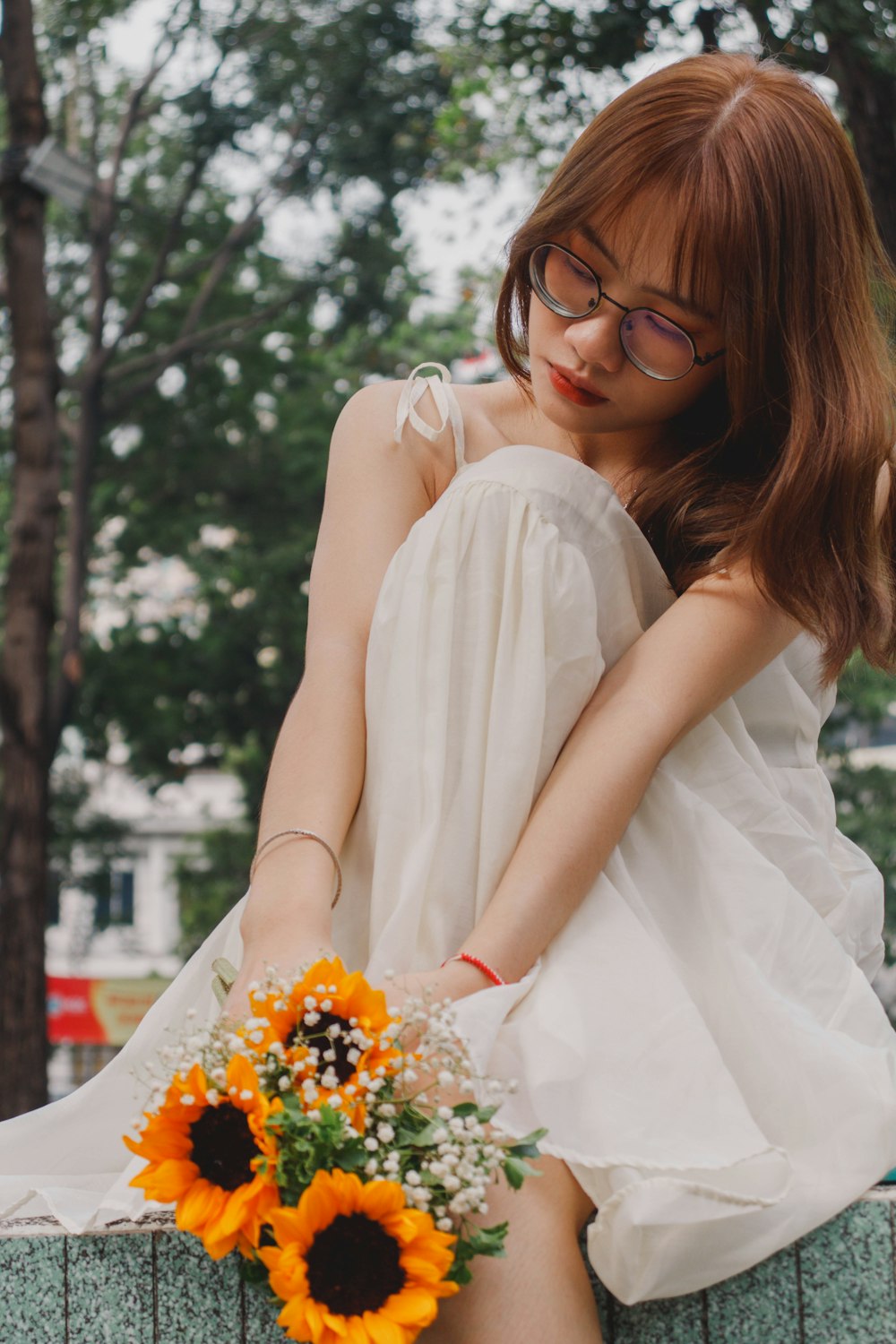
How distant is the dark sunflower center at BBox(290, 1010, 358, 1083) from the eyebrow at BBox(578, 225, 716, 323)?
1.05m

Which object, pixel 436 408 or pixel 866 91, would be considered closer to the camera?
pixel 436 408

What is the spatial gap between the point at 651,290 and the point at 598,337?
3.6 inches

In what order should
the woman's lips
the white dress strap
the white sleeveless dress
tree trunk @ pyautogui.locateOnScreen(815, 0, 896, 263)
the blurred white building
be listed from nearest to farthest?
the white sleeveless dress < the woman's lips < the white dress strap < tree trunk @ pyautogui.locateOnScreen(815, 0, 896, 263) < the blurred white building

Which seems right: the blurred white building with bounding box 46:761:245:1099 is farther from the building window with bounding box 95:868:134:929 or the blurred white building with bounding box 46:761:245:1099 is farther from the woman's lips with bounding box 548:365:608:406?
the woman's lips with bounding box 548:365:608:406

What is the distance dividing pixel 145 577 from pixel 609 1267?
12.4m

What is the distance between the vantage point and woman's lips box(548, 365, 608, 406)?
6.17 feet

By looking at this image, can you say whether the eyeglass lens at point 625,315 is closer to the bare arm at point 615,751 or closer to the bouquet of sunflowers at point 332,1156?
the bare arm at point 615,751

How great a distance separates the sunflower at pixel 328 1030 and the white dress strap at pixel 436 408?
105cm

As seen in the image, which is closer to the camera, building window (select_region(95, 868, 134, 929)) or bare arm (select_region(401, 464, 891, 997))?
bare arm (select_region(401, 464, 891, 997))

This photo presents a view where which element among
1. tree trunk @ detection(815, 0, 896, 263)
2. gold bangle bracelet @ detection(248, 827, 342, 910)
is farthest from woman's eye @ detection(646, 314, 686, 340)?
tree trunk @ detection(815, 0, 896, 263)

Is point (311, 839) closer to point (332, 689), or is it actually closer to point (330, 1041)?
point (332, 689)

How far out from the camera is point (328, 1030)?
1.25 meters

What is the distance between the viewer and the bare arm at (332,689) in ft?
5.17

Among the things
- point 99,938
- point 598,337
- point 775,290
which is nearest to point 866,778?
point 775,290
